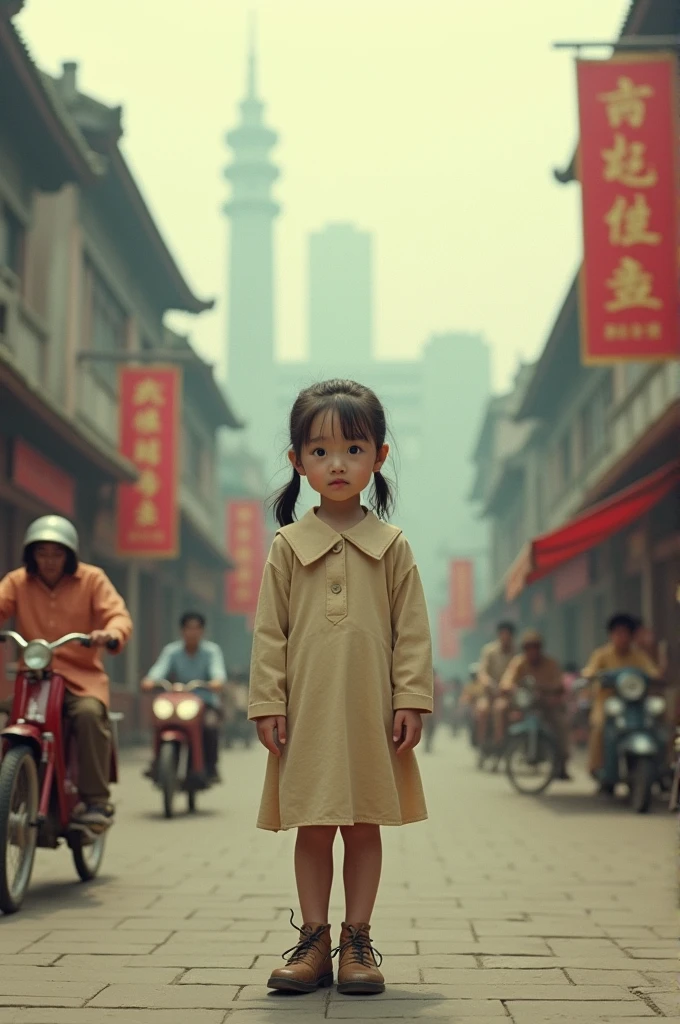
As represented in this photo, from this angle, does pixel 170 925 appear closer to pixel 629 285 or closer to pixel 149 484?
pixel 629 285

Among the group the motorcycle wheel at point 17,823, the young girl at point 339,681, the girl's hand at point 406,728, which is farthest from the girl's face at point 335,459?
the motorcycle wheel at point 17,823

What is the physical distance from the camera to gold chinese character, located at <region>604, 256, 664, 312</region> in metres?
11.1

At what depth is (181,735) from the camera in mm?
10414

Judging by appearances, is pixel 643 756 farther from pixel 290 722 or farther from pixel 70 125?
pixel 70 125

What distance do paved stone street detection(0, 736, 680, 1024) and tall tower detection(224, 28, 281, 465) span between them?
93.3 metres

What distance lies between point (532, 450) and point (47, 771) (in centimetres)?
2853

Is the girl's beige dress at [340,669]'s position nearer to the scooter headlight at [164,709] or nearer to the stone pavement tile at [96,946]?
the stone pavement tile at [96,946]

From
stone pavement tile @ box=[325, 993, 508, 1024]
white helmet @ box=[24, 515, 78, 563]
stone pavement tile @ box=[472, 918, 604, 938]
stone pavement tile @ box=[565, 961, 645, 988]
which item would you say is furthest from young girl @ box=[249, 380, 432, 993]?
white helmet @ box=[24, 515, 78, 563]

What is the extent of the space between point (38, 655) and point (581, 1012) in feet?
10.0

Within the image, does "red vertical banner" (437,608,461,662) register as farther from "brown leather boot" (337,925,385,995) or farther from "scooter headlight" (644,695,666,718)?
"brown leather boot" (337,925,385,995)

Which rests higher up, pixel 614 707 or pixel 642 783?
pixel 614 707

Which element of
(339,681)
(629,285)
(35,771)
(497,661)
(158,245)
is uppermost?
(158,245)

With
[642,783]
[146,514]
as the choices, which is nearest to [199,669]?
[642,783]

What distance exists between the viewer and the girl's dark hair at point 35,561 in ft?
A: 20.4
